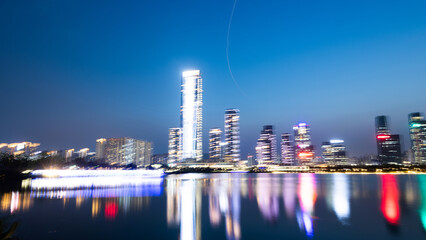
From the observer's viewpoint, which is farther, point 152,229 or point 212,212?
point 212,212

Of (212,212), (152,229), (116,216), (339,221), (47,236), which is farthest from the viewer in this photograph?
(212,212)

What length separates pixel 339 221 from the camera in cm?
1961

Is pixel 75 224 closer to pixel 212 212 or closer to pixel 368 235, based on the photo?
pixel 212 212

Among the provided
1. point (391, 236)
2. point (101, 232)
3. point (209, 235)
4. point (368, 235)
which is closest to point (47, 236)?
point (101, 232)

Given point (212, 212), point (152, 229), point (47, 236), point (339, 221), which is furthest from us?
point (212, 212)

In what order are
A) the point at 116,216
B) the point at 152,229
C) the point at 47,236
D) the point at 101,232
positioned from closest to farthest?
the point at 47,236 → the point at 101,232 → the point at 152,229 → the point at 116,216

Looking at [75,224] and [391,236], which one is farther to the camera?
[75,224]

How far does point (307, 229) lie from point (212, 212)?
8.39 meters

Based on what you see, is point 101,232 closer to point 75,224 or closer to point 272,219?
point 75,224

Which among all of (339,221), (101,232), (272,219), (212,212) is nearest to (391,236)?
(339,221)

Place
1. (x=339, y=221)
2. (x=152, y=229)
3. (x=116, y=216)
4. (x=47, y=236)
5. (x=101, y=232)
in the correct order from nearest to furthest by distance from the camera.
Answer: (x=47, y=236), (x=101, y=232), (x=152, y=229), (x=339, y=221), (x=116, y=216)

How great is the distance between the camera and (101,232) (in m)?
16.0

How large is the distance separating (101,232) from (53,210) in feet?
37.1

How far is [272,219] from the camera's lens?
2072cm
